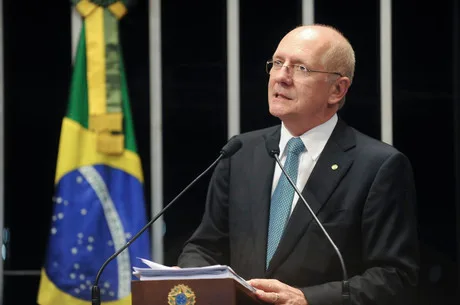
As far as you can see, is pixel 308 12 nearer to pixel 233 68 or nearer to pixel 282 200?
pixel 233 68

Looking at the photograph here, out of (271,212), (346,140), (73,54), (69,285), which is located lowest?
(69,285)

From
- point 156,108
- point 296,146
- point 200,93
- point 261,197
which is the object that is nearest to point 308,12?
point 200,93

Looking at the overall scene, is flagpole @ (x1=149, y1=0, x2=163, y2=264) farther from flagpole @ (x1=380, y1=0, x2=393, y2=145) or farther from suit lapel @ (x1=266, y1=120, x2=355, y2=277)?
suit lapel @ (x1=266, y1=120, x2=355, y2=277)

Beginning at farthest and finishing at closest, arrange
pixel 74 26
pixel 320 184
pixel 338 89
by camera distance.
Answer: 1. pixel 74 26
2. pixel 338 89
3. pixel 320 184

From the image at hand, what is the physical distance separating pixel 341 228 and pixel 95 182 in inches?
78.5

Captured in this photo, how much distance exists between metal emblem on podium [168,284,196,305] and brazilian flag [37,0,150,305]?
6.87 feet

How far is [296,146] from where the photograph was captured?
10.3ft

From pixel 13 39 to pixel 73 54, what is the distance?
335 millimetres

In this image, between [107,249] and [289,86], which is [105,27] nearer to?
[107,249]

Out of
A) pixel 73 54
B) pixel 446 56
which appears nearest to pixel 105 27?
pixel 73 54

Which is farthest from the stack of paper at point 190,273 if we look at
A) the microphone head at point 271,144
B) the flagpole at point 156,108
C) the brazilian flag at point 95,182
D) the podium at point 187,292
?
the flagpole at point 156,108

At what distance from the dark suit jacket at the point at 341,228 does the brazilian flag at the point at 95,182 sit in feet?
5.13

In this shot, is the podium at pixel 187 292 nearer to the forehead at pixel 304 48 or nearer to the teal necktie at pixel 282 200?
the teal necktie at pixel 282 200

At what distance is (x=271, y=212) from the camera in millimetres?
3074
